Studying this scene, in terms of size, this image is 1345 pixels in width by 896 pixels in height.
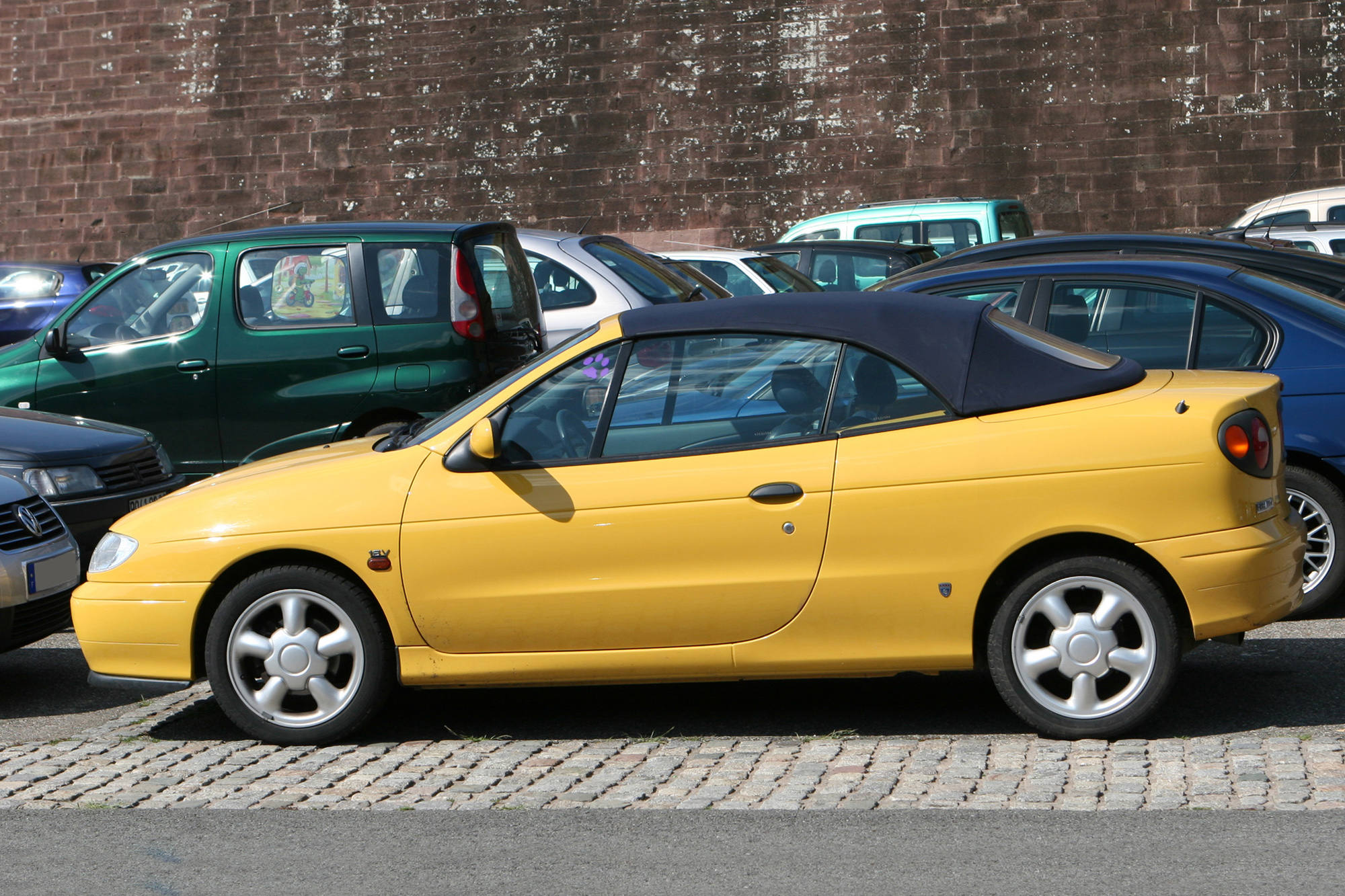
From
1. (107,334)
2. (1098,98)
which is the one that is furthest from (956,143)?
(107,334)

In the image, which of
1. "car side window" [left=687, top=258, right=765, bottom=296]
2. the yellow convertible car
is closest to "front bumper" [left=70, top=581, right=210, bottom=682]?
the yellow convertible car

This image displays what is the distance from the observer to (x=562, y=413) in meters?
5.37

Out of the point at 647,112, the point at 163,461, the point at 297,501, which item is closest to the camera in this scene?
the point at 297,501

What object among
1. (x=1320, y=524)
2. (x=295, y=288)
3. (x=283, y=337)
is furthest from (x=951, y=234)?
(x=1320, y=524)

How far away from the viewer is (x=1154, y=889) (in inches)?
149

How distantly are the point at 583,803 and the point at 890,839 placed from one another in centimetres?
98

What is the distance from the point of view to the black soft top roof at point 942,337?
16.9ft

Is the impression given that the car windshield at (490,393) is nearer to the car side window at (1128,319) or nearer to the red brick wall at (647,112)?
the car side window at (1128,319)

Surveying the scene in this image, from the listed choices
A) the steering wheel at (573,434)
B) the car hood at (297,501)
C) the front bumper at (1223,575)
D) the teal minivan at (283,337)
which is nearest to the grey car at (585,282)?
the teal minivan at (283,337)

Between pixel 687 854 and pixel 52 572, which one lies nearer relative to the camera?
pixel 687 854

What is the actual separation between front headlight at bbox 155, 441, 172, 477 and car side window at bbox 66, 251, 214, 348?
102 cm

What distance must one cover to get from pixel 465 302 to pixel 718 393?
12.5 ft

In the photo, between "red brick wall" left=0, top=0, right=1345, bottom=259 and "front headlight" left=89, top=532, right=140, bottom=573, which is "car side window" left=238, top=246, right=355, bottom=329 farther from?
"red brick wall" left=0, top=0, right=1345, bottom=259

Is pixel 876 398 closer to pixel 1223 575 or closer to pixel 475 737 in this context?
pixel 1223 575
